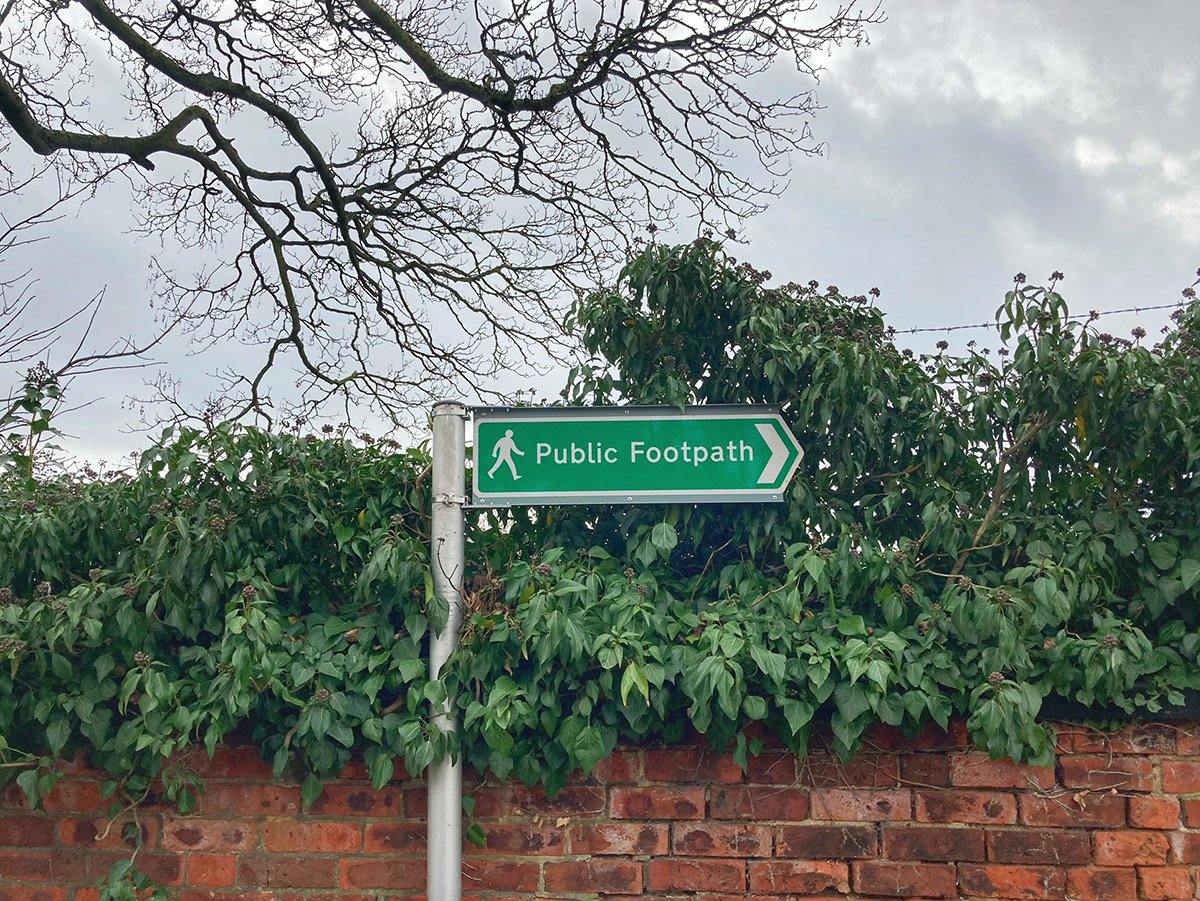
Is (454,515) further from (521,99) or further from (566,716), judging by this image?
(521,99)

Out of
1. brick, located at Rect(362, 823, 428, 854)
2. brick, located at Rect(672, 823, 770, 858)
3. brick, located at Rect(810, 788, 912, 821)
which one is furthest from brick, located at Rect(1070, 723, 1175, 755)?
brick, located at Rect(362, 823, 428, 854)

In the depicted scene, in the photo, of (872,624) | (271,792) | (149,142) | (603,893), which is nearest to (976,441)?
(872,624)

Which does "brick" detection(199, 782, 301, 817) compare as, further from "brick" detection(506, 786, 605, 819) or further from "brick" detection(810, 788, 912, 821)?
"brick" detection(810, 788, 912, 821)

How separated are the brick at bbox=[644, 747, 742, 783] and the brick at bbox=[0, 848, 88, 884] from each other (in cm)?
195

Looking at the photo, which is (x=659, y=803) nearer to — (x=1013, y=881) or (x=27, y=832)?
(x=1013, y=881)

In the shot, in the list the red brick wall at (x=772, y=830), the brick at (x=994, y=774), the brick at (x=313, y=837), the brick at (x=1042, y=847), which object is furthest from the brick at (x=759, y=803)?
the brick at (x=313, y=837)

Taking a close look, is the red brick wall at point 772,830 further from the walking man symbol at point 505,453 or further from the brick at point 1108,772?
the walking man symbol at point 505,453

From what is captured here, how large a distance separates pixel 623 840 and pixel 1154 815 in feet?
5.46

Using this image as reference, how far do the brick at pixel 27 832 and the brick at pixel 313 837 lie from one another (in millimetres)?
795

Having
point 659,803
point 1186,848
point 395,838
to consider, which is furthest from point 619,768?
point 1186,848

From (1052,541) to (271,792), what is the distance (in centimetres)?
271

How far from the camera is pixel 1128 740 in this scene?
10.7ft

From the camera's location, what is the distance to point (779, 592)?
11.0 feet

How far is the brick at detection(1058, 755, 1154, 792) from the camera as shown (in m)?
3.24
